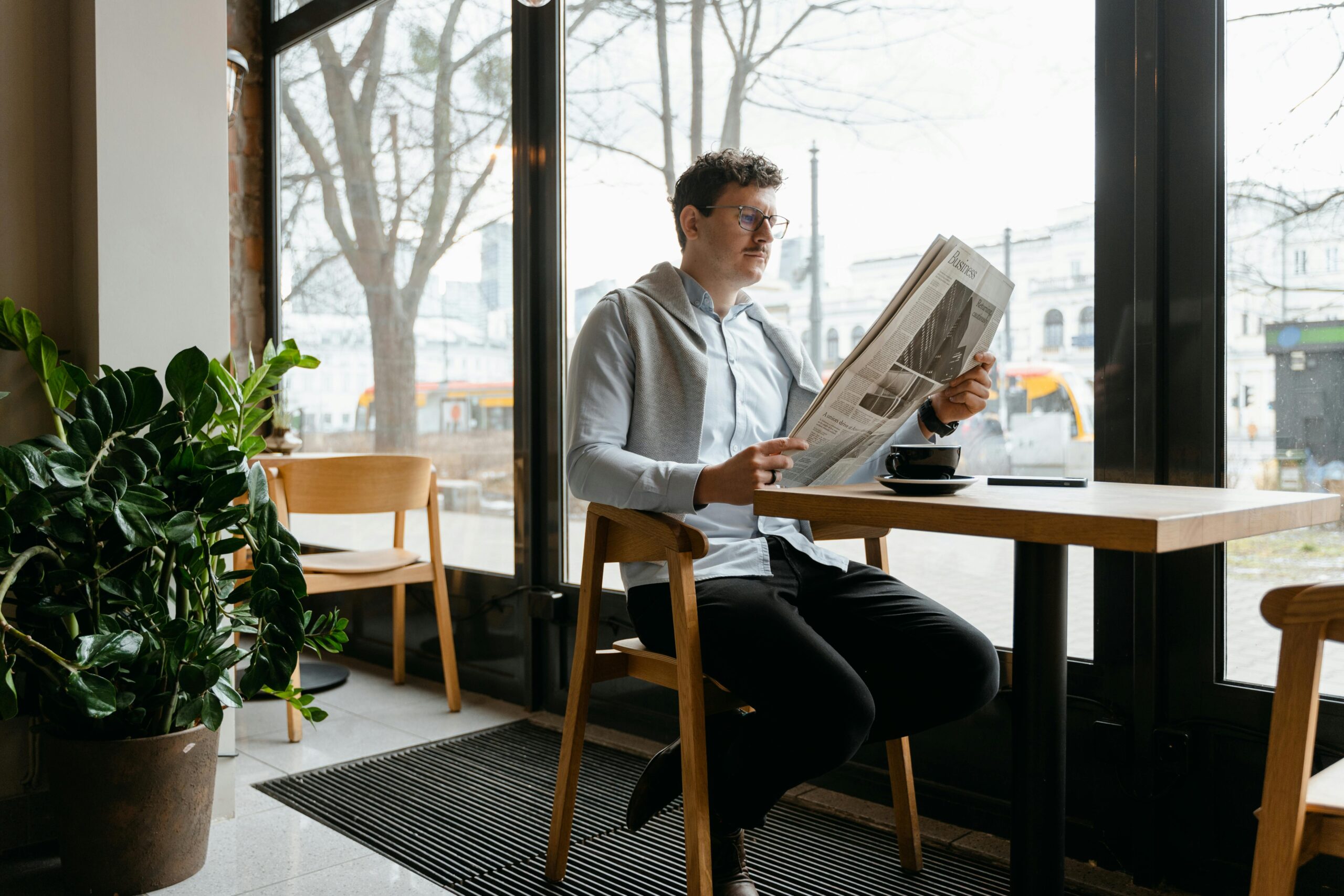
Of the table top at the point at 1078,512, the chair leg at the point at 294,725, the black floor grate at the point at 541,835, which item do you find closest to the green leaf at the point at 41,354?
the black floor grate at the point at 541,835

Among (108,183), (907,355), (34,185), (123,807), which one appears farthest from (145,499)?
(907,355)

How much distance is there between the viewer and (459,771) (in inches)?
93.1

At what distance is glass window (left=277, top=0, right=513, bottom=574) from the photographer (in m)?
3.12

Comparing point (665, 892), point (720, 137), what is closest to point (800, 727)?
point (665, 892)

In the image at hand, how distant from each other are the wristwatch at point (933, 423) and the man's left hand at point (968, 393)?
0.02 meters

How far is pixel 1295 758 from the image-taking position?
0.87 metres

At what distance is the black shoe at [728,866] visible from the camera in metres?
1.54

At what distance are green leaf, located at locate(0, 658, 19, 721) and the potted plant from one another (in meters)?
0.08

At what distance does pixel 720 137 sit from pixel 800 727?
1582mm

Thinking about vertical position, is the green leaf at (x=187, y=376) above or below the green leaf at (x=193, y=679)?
above

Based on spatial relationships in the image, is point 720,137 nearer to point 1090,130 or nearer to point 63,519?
point 1090,130

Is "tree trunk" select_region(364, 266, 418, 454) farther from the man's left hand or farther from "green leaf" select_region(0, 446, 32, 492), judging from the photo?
the man's left hand

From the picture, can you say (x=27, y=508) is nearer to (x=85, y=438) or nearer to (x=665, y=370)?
(x=85, y=438)

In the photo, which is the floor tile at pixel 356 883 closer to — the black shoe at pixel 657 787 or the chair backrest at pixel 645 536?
the black shoe at pixel 657 787
